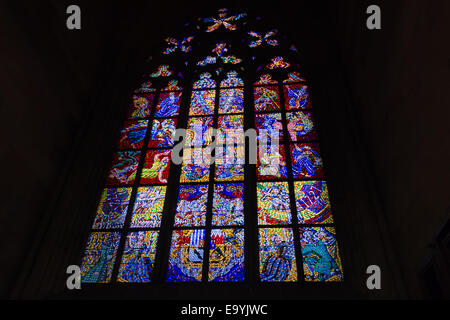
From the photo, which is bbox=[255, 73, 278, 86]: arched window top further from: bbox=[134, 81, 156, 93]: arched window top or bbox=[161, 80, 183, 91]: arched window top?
bbox=[134, 81, 156, 93]: arched window top

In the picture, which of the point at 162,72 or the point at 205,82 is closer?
the point at 205,82

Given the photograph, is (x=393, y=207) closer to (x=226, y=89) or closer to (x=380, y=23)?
(x=380, y=23)

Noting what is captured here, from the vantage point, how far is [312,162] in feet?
17.6

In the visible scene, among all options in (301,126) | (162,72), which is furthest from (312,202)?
(162,72)

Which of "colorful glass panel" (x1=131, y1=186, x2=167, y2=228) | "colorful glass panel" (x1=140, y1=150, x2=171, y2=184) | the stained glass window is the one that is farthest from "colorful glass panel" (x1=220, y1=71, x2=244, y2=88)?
"colorful glass panel" (x1=131, y1=186, x2=167, y2=228)

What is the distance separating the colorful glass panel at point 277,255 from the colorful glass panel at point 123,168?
6.40 feet

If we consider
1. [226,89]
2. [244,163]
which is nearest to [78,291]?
[244,163]

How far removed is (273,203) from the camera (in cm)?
492

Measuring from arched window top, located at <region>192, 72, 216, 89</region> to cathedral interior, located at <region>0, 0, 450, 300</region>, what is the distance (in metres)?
0.63

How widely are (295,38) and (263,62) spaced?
32.3 inches

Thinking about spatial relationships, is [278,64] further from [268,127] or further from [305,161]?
[305,161]

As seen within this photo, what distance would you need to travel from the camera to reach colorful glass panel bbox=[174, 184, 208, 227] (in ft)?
16.0

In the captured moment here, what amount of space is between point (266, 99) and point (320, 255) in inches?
106

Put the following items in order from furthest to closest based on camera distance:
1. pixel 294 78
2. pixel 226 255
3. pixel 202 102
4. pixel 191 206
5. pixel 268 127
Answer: pixel 294 78 → pixel 202 102 → pixel 268 127 → pixel 191 206 → pixel 226 255
